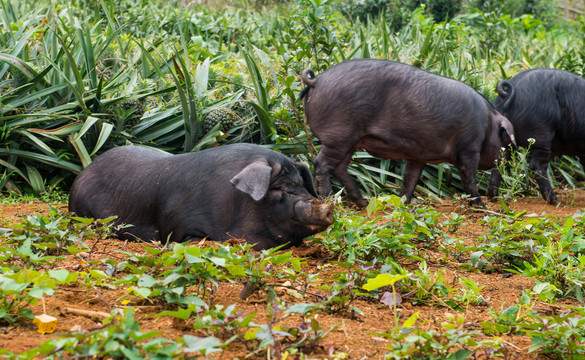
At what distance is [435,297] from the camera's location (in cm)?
277

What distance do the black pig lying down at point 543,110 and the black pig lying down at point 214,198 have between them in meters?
3.35

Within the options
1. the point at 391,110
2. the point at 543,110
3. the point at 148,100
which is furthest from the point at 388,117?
the point at 148,100

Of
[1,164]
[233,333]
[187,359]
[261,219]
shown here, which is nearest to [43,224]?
[261,219]

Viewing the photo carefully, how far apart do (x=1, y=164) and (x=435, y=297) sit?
4.06 metres

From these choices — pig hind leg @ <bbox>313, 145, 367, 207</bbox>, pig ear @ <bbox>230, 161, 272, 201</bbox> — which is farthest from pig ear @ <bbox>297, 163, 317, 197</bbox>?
pig hind leg @ <bbox>313, 145, 367, 207</bbox>

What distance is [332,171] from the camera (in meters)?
5.61

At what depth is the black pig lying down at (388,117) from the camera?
17.9 feet

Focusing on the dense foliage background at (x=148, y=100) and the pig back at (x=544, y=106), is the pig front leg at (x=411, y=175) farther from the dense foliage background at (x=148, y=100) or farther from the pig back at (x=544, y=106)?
the pig back at (x=544, y=106)

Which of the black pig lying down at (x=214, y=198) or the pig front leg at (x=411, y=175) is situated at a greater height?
the black pig lying down at (x=214, y=198)

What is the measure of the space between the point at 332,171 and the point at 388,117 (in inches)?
25.0

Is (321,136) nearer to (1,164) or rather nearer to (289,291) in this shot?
(1,164)

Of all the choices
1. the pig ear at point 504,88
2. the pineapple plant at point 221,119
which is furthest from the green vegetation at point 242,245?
the pig ear at point 504,88

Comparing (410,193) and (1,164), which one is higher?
(1,164)

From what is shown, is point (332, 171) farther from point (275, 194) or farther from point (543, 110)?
point (543, 110)
